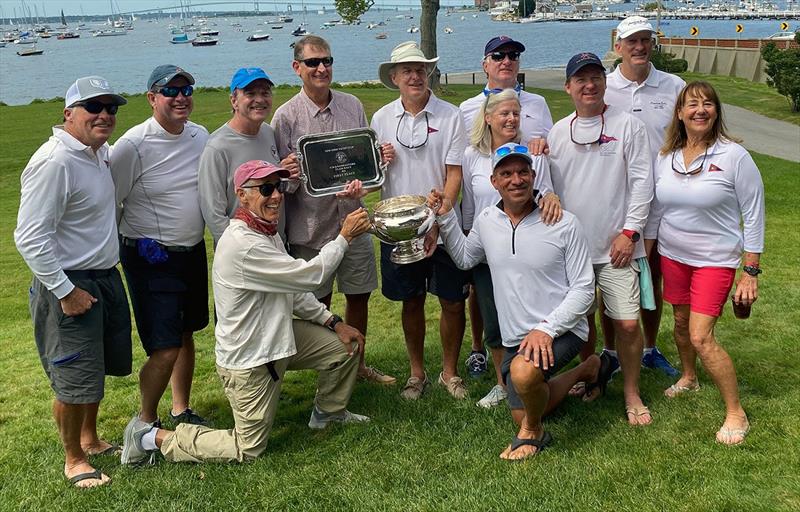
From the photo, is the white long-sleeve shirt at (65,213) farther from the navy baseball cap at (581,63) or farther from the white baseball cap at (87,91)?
the navy baseball cap at (581,63)

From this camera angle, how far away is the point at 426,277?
605 cm

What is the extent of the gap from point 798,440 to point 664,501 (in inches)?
45.7

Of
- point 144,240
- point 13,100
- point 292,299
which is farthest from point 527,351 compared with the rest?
point 13,100

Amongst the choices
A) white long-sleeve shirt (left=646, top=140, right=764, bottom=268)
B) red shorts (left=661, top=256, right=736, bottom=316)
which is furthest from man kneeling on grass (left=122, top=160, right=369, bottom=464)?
red shorts (left=661, top=256, right=736, bottom=316)

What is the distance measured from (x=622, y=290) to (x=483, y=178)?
1228 millimetres

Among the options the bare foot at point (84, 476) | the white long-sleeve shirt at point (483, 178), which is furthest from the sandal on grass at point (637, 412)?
the bare foot at point (84, 476)

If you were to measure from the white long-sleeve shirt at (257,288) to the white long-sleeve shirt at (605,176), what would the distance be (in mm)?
1601

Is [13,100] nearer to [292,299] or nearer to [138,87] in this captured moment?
[138,87]

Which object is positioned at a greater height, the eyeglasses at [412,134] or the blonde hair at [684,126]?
the blonde hair at [684,126]

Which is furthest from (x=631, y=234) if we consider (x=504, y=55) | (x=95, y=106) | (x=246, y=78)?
(x=95, y=106)

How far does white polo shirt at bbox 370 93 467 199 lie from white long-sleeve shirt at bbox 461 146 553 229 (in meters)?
0.15

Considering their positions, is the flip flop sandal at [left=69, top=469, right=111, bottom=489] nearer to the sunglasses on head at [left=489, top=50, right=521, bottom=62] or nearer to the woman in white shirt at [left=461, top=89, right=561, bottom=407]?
the woman in white shirt at [left=461, top=89, right=561, bottom=407]

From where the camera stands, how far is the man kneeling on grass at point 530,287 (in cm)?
476

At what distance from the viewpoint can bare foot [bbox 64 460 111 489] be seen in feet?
15.9
